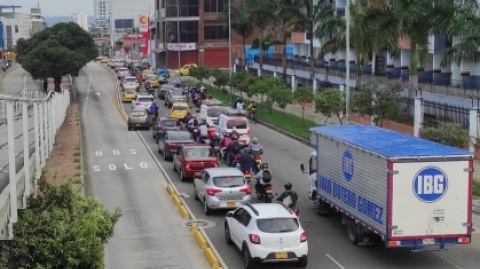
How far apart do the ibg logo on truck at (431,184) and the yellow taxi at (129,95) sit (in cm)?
5406

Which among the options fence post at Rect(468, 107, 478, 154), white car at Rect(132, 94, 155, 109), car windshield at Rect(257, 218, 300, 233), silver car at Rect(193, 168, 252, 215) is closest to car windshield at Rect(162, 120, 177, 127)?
white car at Rect(132, 94, 155, 109)

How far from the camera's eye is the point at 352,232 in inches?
808

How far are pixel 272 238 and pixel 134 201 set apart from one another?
10.2m

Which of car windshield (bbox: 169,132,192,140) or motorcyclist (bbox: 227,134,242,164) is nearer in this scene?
motorcyclist (bbox: 227,134,242,164)

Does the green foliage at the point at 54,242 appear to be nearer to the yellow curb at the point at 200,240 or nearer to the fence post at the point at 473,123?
the yellow curb at the point at 200,240

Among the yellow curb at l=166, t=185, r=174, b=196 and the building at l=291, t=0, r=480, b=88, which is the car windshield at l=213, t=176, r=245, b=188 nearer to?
the yellow curb at l=166, t=185, r=174, b=196

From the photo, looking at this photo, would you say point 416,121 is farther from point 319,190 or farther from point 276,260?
point 276,260

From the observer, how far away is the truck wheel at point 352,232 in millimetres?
20250

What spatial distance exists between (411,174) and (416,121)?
69.2 feet

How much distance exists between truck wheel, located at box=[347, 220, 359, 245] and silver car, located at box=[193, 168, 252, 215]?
13.6 feet

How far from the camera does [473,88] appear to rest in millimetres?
40750

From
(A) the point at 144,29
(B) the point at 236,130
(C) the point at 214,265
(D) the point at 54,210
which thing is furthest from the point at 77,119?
(A) the point at 144,29

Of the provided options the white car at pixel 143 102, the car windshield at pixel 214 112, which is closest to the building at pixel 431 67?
the car windshield at pixel 214 112

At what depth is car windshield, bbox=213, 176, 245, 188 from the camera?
24.0 m
